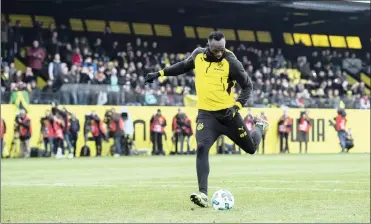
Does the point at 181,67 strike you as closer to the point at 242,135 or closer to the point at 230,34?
the point at 242,135

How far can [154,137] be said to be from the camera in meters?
37.3

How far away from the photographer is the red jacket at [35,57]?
124 ft

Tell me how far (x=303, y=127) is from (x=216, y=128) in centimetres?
2985

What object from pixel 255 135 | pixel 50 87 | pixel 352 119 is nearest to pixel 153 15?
pixel 352 119

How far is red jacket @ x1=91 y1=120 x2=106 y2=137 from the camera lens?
35.7 meters

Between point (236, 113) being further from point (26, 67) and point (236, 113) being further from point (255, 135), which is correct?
point (26, 67)

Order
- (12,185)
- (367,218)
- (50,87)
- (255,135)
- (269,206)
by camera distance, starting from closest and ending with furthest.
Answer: (367,218)
(269,206)
(255,135)
(12,185)
(50,87)

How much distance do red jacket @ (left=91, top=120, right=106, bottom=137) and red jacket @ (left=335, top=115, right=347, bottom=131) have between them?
433 inches

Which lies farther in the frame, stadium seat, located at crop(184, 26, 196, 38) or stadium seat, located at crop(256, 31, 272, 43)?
Result: stadium seat, located at crop(256, 31, 272, 43)

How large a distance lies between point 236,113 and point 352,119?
1290 inches

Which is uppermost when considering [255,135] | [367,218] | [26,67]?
[26,67]

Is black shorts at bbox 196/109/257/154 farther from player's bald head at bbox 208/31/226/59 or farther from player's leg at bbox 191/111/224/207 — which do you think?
player's bald head at bbox 208/31/226/59

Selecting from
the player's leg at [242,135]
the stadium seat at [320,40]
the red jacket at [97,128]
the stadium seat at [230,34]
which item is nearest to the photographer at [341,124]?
the red jacket at [97,128]

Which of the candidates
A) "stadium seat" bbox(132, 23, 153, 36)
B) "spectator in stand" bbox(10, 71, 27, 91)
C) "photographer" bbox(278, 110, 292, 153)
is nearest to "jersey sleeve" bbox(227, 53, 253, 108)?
"spectator in stand" bbox(10, 71, 27, 91)
